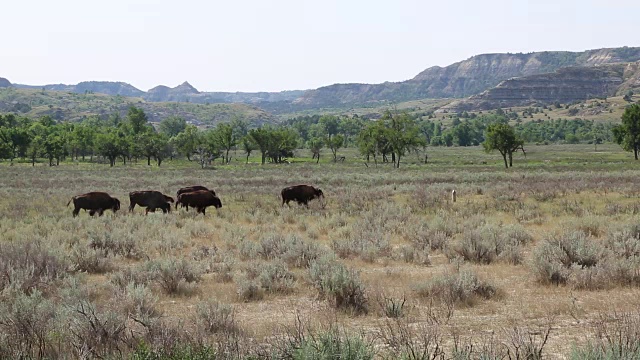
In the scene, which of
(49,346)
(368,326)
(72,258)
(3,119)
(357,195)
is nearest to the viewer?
(49,346)

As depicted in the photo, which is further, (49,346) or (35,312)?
(35,312)

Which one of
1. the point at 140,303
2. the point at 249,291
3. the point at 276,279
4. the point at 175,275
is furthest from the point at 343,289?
the point at 175,275

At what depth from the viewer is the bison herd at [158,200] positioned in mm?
19594

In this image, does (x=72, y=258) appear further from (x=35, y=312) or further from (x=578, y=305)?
(x=578, y=305)

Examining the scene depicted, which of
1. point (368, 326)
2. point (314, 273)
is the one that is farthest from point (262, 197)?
point (368, 326)

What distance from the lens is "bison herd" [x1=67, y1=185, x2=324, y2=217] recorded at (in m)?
19.6

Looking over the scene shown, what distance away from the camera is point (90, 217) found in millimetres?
18297

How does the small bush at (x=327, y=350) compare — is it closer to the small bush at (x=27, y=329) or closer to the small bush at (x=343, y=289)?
the small bush at (x=27, y=329)

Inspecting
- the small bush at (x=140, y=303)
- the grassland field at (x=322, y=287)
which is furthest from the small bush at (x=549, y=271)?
the small bush at (x=140, y=303)

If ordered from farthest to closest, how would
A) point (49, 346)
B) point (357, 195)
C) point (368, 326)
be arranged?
point (357, 195), point (368, 326), point (49, 346)

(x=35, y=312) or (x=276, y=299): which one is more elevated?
(x=35, y=312)

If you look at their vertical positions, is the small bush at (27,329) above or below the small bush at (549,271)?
above

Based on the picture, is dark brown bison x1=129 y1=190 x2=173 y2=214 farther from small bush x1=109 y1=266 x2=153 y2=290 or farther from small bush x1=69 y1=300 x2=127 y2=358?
small bush x1=69 y1=300 x2=127 y2=358

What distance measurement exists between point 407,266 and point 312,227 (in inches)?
223
